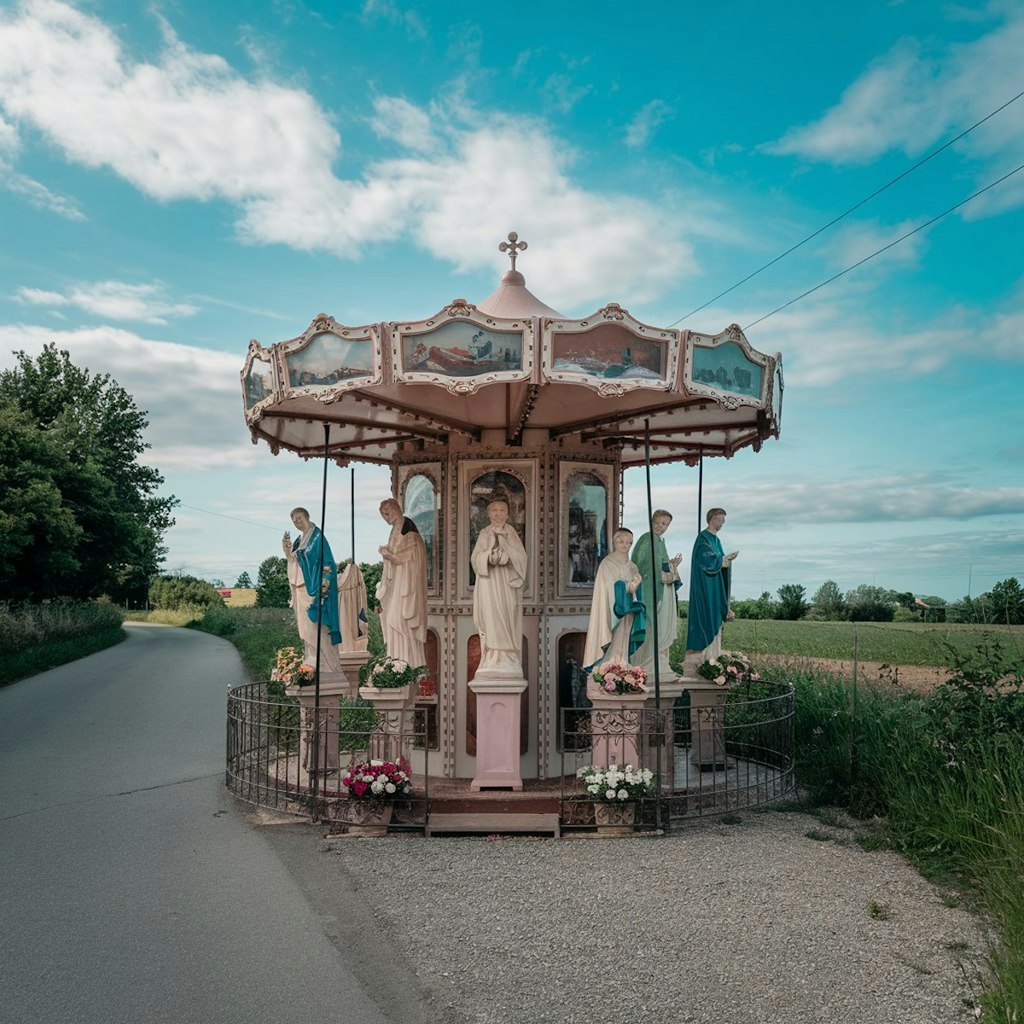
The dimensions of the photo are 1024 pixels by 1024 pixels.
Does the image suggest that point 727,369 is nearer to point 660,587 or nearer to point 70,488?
point 660,587

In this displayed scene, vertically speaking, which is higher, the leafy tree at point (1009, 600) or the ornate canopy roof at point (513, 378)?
the ornate canopy roof at point (513, 378)

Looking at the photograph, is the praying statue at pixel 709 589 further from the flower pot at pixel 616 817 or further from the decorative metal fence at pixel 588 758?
the flower pot at pixel 616 817

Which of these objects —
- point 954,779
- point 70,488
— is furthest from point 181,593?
point 954,779

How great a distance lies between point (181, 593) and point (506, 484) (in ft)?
183

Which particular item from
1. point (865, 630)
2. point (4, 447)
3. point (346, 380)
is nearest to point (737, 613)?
point (865, 630)

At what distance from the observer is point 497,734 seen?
30.7ft

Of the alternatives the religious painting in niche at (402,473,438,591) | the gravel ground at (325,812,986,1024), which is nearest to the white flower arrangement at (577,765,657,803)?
the gravel ground at (325,812,986,1024)

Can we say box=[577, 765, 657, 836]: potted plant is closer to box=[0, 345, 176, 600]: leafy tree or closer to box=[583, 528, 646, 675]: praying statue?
box=[583, 528, 646, 675]: praying statue

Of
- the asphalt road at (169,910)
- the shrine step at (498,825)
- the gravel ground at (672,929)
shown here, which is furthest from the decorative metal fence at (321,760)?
the gravel ground at (672,929)

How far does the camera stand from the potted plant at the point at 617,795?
827 cm

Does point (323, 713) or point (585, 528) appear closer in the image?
point (323, 713)

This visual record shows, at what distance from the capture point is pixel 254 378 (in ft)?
30.5

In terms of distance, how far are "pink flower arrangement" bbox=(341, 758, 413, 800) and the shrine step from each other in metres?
0.44

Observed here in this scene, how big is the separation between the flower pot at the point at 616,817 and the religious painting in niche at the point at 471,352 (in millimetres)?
4103
